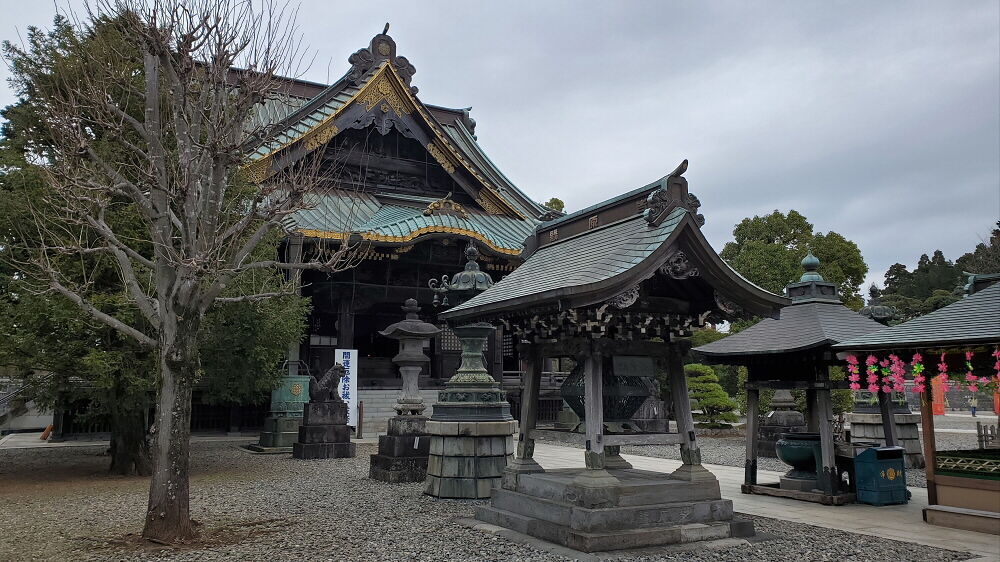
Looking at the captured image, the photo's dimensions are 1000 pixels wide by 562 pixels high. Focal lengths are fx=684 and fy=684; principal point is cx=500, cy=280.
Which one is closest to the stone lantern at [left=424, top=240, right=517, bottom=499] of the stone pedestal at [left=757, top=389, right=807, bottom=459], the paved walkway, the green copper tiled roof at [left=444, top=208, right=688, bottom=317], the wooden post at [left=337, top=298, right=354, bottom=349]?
the green copper tiled roof at [left=444, top=208, right=688, bottom=317]

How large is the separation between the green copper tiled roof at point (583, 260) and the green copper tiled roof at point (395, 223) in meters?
9.96

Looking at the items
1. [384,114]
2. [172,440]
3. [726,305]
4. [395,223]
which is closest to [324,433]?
[395,223]

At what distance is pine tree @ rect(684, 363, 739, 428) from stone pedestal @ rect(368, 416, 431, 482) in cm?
1319

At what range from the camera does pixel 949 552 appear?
727cm

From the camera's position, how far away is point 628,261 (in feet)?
24.4

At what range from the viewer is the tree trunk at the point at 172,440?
282 inches

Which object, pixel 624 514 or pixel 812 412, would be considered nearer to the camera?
pixel 624 514

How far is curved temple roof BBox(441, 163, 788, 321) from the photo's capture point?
23.7 ft

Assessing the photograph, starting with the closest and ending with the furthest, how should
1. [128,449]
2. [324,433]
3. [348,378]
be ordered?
[128,449] → [324,433] → [348,378]

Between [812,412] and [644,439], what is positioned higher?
[812,412]

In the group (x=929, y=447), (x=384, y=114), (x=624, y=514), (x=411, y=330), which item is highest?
(x=384, y=114)

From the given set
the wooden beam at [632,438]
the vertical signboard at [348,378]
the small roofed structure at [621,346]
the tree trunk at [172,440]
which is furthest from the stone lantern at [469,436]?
the vertical signboard at [348,378]

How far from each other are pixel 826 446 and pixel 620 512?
495cm

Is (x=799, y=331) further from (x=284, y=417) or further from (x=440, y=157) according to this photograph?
(x=440, y=157)
